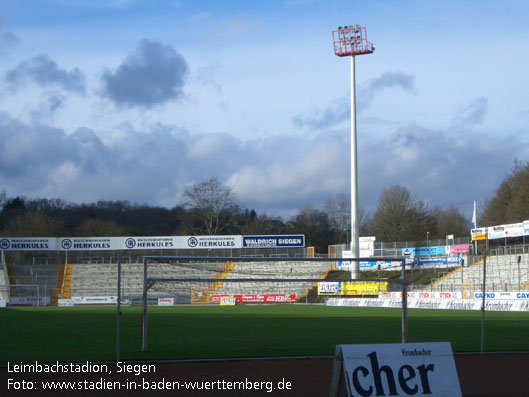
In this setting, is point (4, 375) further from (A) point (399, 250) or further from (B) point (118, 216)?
(B) point (118, 216)

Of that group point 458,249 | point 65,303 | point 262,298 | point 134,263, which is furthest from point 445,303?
point 134,263

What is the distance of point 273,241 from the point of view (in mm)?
80250

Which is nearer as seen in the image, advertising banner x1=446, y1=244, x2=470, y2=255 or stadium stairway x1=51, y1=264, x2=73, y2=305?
stadium stairway x1=51, y1=264, x2=73, y2=305

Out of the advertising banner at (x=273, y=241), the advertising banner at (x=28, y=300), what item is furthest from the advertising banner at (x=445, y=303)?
the advertising banner at (x=28, y=300)

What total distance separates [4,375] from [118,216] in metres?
108

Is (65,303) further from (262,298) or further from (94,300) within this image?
(262,298)

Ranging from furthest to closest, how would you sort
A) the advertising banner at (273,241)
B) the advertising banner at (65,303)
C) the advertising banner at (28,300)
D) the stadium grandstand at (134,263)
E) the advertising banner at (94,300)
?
the advertising banner at (273,241) → the advertising banner at (94,300) → the advertising banner at (65,303) → the advertising banner at (28,300) → the stadium grandstand at (134,263)

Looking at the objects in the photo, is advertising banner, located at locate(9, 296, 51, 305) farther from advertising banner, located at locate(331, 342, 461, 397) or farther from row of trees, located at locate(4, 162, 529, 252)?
advertising banner, located at locate(331, 342, 461, 397)

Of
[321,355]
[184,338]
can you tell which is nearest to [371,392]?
[321,355]

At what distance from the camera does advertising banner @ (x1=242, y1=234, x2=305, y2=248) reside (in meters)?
79.6

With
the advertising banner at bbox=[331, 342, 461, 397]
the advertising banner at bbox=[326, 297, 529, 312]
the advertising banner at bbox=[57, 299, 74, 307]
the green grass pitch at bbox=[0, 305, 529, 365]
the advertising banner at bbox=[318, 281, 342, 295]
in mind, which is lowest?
the advertising banner at bbox=[57, 299, 74, 307]

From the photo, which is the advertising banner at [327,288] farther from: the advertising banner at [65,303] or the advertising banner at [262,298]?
the advertising banner at [65,303]

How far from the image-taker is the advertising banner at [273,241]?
261ft

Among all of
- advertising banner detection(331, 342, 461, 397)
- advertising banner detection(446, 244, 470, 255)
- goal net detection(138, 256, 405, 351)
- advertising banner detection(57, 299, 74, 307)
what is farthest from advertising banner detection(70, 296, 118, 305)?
advertising banner detection(331, 342, 461, 397)
